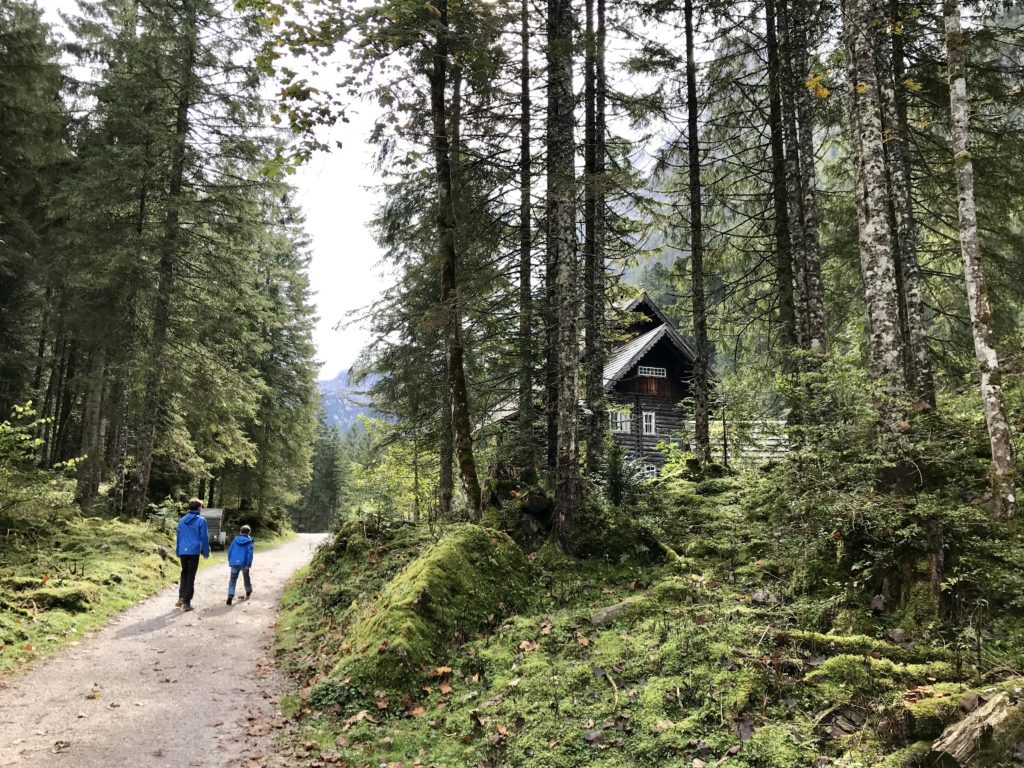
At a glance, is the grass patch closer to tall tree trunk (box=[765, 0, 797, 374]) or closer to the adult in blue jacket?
the adult in blue jacket

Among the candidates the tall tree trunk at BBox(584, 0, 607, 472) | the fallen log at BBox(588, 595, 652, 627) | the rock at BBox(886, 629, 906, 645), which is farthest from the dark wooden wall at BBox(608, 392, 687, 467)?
the rock at BBox(886, 629, 906, 645)

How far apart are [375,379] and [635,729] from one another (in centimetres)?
1472

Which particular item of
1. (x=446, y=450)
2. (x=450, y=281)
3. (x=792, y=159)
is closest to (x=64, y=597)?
(x=446, y=450)

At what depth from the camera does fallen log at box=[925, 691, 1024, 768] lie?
136 inches

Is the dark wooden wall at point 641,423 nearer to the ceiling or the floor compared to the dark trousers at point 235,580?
nearer to the ceiling

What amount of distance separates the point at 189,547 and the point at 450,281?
7527 mm

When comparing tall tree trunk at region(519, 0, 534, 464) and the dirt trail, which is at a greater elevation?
tall tree trunk at region(519, 0, 534, 464)

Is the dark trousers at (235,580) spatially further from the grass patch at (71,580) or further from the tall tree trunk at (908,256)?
the tall tree trunk at (908,256)

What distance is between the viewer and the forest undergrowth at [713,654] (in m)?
4.33

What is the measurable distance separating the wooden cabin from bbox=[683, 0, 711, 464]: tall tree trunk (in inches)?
408

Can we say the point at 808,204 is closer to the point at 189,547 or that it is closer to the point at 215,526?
the point at 189,547

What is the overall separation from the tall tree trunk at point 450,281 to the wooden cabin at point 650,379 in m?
15.1

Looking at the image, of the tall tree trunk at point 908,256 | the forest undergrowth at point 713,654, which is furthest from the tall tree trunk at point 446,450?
the tall tree trunk at point 908,256

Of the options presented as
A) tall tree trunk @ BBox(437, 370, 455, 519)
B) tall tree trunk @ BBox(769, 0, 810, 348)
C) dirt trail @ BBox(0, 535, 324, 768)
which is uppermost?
tall tree trunk @ BBox(769, 0, 810, 348)
